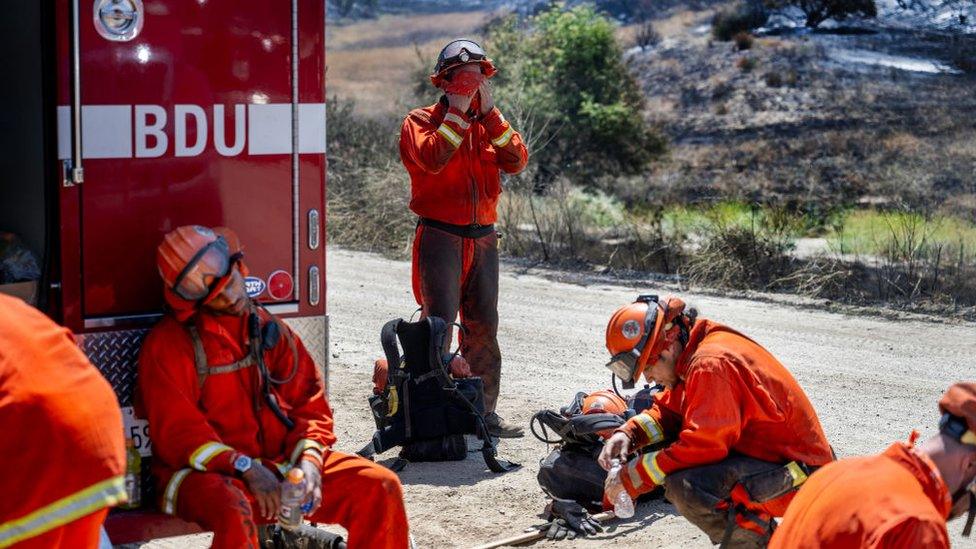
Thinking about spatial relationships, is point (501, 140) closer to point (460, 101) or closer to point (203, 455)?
point (460, 101)

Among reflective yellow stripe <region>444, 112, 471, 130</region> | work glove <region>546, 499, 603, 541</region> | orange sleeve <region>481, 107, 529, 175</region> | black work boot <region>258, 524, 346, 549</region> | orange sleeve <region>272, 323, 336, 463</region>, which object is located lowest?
work glove <region>546, 499, 603, 541</region>

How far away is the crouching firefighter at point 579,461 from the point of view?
20.0 feet

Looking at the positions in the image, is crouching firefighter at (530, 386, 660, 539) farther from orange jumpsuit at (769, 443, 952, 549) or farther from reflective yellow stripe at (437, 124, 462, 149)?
orange jumpsuit at (769, 443, 952, 549)

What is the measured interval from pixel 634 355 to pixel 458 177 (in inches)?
107

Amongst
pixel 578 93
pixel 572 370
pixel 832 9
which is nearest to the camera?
pixel 572 370

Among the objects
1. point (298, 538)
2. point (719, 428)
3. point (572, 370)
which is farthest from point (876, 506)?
point (572, 370)

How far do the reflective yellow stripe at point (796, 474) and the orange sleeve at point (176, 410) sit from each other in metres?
2.16

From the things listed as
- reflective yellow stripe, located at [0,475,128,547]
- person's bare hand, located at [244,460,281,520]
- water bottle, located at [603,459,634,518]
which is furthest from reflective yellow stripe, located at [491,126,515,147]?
reflective yellow stripe, located at [0,475,128,547]

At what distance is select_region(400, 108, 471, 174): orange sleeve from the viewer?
720 centimetres

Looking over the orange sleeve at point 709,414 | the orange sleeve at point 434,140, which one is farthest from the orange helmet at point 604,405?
the orange sleeve at point 434,140

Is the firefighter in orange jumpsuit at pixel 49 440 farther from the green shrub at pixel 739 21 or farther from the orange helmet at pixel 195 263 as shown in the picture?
the green shrub at pixel 739 21

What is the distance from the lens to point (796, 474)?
4.85 metres

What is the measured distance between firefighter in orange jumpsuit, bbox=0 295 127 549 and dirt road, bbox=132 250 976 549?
3165 millimetres

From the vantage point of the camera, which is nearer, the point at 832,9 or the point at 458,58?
the point at 458,58
